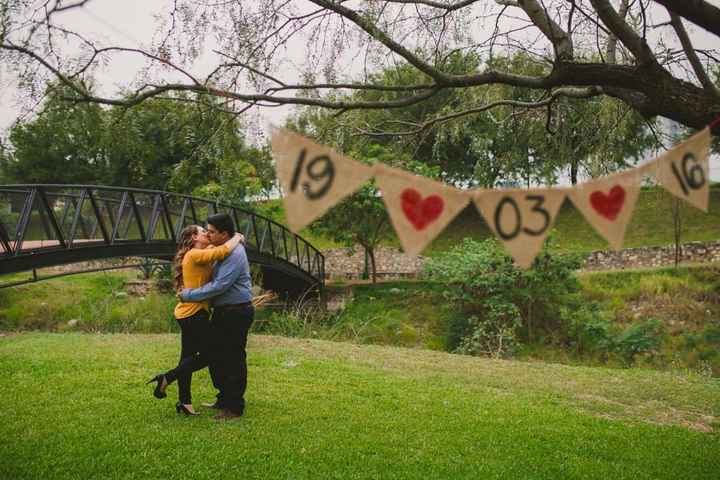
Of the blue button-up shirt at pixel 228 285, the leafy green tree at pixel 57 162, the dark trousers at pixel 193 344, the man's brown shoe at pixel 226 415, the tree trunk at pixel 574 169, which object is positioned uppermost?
the leafy green tree at pixel 57 162

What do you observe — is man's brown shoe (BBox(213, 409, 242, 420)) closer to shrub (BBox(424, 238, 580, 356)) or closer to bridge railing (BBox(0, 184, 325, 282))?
bridge railing (BBox(0, 184, 325, 282))

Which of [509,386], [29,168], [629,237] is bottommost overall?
[509,386]

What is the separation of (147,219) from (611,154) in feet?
25.3

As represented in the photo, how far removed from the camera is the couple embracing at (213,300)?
4.35 metres

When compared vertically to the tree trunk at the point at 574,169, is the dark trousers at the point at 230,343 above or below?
below

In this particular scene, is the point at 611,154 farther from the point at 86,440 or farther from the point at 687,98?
the point at 86,440

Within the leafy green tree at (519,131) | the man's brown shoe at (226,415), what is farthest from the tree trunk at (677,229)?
the man's brown shoe at (226,415)

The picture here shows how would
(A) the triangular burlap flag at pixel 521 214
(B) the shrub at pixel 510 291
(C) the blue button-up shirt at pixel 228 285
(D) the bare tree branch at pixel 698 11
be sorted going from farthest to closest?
(B) the shrub at pixel 510 291 < (C) the blue button-up shirt at pixel 228 285 < (D) the bare tree branch at pixel 698 11 < (A) the triangular burlap flag at pixel 521 214

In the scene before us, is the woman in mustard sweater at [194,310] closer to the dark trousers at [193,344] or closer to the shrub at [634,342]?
the dark trousers at [193,344]

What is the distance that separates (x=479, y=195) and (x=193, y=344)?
8.99 ft

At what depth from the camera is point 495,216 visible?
9.76 feet

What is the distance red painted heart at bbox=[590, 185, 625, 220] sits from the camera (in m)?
3.01

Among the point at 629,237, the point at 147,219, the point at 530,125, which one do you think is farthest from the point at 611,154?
the point at 629,237

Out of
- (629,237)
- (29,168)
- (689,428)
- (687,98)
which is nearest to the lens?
(687,98)
